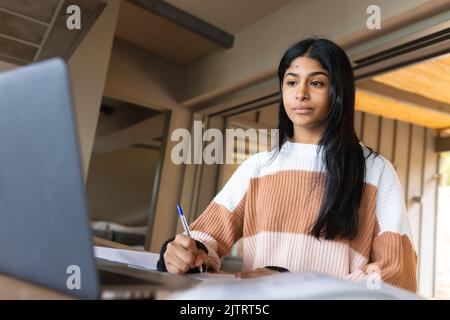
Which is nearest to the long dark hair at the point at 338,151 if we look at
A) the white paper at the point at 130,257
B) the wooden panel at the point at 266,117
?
the white paper at the point at 130,257

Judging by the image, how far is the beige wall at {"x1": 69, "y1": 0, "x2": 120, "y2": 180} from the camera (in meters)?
2.71

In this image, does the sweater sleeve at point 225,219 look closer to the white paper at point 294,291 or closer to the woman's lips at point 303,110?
the woman's lips at point 303,110

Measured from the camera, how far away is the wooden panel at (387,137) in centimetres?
445

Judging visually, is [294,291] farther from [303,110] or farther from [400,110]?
[400,110]

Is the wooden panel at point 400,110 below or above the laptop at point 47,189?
above

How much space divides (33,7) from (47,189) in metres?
1.45

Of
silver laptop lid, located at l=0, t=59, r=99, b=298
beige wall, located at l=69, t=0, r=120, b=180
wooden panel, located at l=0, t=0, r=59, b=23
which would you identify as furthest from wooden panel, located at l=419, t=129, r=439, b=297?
silver laptop lid, located at l=0, t=59, r=99, b=298

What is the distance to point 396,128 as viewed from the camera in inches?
180

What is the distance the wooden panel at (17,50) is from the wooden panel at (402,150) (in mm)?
3527

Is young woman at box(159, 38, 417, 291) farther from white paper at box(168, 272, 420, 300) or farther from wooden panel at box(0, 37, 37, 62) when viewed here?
wooden panel at box(0, 37, 37, 62)

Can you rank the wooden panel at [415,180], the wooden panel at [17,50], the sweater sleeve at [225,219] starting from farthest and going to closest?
the wooden panel at [415,180]
the wooden panel at [17,50]
the sweater sleeve at [225,219]

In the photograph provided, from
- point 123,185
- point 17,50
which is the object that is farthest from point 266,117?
point 123,185
